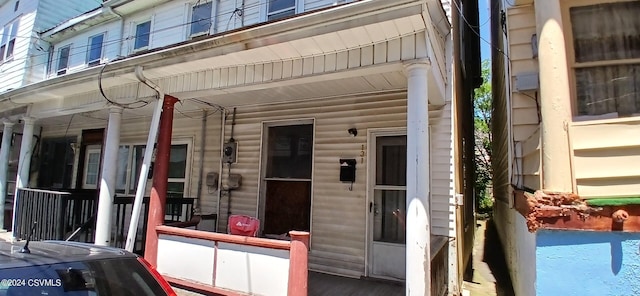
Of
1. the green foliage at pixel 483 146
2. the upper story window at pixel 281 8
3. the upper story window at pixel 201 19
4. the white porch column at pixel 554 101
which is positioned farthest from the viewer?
the green foliage at pixel 483 146

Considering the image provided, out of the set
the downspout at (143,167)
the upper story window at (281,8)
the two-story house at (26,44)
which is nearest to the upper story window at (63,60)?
the two-story house at (26,44)

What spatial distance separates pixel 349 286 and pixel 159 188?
3.14m

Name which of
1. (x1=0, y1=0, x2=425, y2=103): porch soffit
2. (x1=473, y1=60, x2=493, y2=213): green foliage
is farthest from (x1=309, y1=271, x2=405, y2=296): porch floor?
(x1=473, y1=60, x2=493, y2=213): green foliage

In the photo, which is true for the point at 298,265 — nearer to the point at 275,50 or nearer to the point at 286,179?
the point at 275,50

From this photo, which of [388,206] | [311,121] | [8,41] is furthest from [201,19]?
[8,41]

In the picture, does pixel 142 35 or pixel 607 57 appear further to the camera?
pixel 142 35

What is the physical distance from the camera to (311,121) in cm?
638

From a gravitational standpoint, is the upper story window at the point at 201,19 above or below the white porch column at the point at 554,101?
above

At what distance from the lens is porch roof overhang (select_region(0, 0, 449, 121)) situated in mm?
3475

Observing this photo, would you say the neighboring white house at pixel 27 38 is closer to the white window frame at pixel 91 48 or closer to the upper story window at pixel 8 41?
the upper story window at pixel 8 41

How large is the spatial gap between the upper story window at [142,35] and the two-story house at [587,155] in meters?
9.49

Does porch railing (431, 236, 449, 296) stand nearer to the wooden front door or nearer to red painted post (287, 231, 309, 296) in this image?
red painted post (287, 231, 309, 296)

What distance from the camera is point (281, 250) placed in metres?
4.07

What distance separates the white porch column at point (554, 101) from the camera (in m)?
2.82
